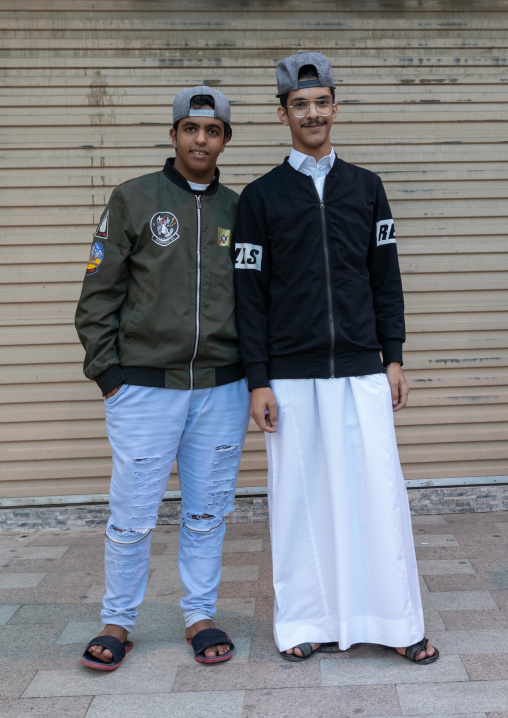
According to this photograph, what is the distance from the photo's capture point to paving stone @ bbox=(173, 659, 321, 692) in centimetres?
305

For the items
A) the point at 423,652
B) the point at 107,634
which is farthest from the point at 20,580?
the point at 423,652

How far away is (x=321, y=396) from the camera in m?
3.24

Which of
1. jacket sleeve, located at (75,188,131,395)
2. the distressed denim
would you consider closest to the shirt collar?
jacket sleeve, located at (75,188,131,395)

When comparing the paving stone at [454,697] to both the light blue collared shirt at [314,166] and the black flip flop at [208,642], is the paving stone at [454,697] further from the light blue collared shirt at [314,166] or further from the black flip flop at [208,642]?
the light blue collared shirt at [314,166]

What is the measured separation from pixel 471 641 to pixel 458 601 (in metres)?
0.47

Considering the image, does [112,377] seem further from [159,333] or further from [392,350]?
[392,350]

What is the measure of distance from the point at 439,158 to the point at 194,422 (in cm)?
274

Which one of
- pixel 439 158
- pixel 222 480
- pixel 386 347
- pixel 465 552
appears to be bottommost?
pixel 465 552

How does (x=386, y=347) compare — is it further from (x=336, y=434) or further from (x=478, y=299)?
(x=478, y=299)

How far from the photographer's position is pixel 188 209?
128 inches

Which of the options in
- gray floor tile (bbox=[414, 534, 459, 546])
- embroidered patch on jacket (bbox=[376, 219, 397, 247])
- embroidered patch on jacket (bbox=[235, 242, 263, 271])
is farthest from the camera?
gray floor tile (bbox=[414, 534, 459, 546])

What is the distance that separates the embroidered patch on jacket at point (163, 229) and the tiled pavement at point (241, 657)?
1.67 m

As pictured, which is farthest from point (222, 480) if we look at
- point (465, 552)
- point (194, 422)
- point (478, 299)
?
point (478, 299)

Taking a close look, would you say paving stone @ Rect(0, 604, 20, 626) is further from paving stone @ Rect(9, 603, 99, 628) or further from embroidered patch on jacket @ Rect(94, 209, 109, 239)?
embroidered patch on jacket @ Rect(94, 209, 109, 239)
